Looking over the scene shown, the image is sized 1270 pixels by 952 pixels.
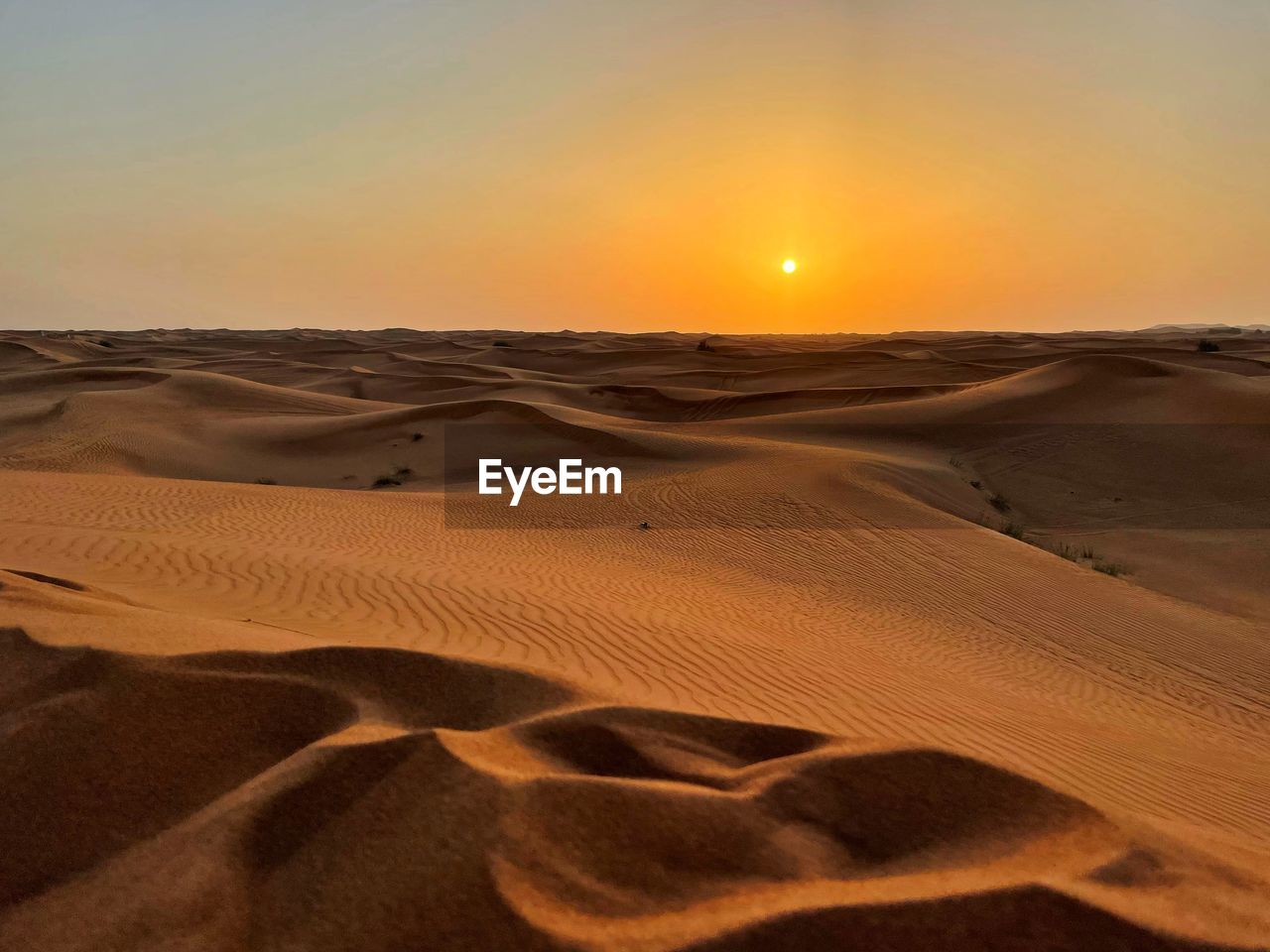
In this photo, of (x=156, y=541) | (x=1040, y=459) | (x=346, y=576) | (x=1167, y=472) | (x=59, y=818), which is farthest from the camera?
(x=1040, y=459)

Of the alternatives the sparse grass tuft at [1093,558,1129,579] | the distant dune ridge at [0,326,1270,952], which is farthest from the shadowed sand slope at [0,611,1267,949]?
the sparse grass tuft at [1093,558,1129,579]

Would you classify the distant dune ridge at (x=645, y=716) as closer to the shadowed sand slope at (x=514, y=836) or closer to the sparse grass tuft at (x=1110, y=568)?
the shadowed sand slope at (x=514, y=836)

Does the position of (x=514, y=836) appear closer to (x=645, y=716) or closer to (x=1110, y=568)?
(x=645, y=716)

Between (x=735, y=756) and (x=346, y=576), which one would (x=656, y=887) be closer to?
(x=735, y=756)

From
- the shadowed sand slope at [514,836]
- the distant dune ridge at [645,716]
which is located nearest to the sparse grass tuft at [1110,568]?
the distant dune ridge at [645,716]

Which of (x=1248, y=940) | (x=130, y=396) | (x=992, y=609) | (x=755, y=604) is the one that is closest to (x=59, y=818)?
(x=1248, y=940)
